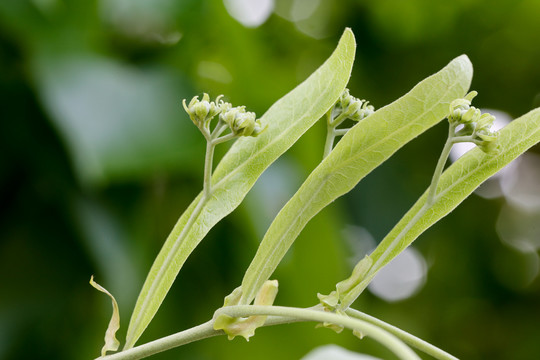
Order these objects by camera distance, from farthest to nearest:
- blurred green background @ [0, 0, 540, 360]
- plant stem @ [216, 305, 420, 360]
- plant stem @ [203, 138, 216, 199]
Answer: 1. blurred green background @ [0, 0, 540, 360]
2. plant stem @ [203, 138, 216, 199]
3. plant stem @ [216, 305, 420, 360]

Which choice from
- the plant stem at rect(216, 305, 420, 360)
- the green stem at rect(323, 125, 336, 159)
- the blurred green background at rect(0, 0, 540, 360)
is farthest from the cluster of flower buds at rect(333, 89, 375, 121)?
the blurred green background at rect(0, 0, 540, 360)

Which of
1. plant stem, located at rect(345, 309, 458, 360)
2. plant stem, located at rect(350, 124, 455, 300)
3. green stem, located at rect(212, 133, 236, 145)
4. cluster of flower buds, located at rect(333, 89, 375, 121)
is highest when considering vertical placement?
cluster of flower buds, located at rect(333, 89, 375, 121)

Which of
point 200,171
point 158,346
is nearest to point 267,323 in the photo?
point 158,346

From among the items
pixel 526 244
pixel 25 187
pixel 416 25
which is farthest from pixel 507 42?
pixel 25 187

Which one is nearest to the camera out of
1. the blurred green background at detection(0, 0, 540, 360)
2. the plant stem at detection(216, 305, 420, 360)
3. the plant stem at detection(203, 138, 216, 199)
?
the plant stem at detection(216, 305, 420, 360)

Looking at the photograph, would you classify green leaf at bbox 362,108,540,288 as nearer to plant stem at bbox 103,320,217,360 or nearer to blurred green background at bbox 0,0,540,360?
plant stem at bbox 103,320,217,360

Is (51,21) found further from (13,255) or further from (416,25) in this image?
(416,25)

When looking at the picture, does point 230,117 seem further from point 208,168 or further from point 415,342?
point 415,342
